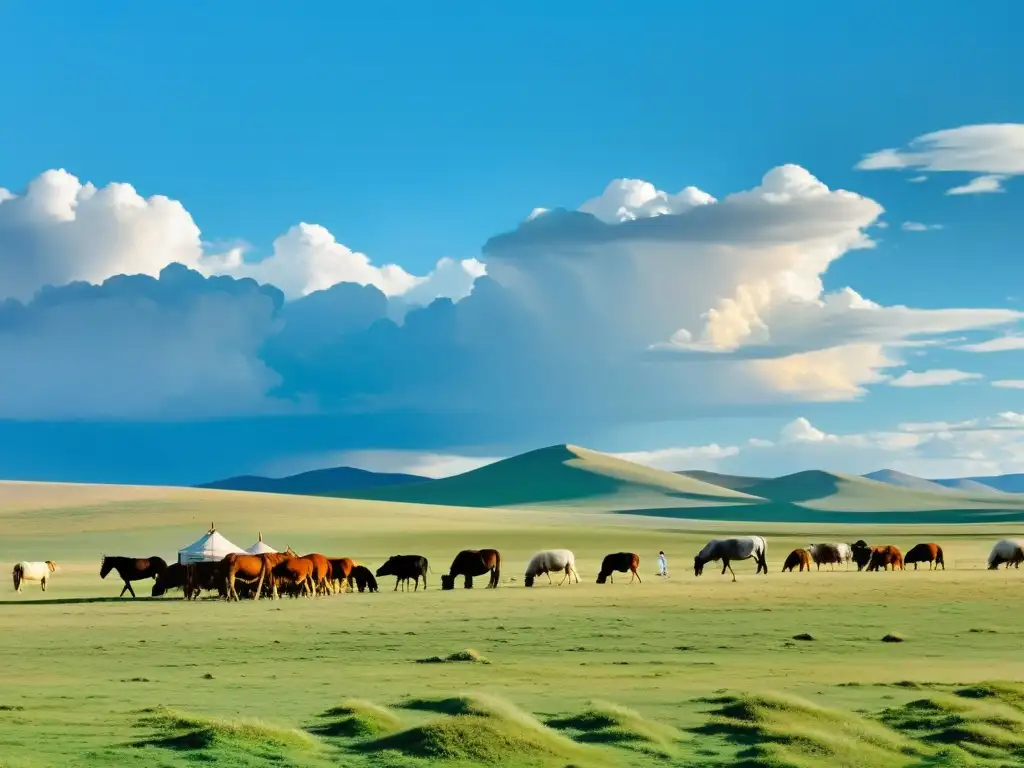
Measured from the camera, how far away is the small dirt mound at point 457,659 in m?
24.8

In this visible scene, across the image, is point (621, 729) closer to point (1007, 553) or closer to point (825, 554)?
point (1007, 553)

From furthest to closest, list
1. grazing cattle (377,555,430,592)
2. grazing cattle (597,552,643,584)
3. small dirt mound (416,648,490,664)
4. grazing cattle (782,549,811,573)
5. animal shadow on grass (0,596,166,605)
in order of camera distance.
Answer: grazing cattle (782,549,811,573), grazing cattle (597,552,643,584), grazing cattle (377,555,430,592), animal shadow on grass (0,596,166,605), small dirt mound (416,648,490,664)

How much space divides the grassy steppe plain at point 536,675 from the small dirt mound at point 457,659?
0.88 ft

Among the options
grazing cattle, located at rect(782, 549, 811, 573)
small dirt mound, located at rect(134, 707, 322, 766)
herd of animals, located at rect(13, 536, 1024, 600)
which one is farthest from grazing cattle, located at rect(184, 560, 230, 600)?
small dirt mound, located at rect(134, 707, 322, 766)

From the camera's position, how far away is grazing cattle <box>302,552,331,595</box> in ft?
145

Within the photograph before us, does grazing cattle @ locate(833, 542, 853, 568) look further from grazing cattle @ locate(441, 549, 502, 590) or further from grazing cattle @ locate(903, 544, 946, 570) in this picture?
grazing cattle @ locate(441, 549, 502, 590)

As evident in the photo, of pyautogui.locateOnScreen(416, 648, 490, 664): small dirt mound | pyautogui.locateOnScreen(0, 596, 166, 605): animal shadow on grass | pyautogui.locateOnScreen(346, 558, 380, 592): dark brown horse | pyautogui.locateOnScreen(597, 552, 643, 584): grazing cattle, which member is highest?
pyautogui.locateOnScreen(597, 552, 643, 584): grazing cattle

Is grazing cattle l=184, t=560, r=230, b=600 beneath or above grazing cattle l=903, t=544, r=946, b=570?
beneath

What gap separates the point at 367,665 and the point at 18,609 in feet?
57.0

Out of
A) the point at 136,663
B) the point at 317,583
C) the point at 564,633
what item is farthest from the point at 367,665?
the point at 317,583

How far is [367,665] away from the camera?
24.6 m

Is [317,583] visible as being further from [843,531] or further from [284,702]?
[843,531]

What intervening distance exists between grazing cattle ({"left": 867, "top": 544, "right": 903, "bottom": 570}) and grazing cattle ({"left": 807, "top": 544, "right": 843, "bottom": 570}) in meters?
2.06

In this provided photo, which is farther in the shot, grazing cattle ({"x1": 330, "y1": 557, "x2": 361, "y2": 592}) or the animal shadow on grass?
grazing cattle ({"x1": 330, "y1": 557, "x2": 361, "y2": 592})
